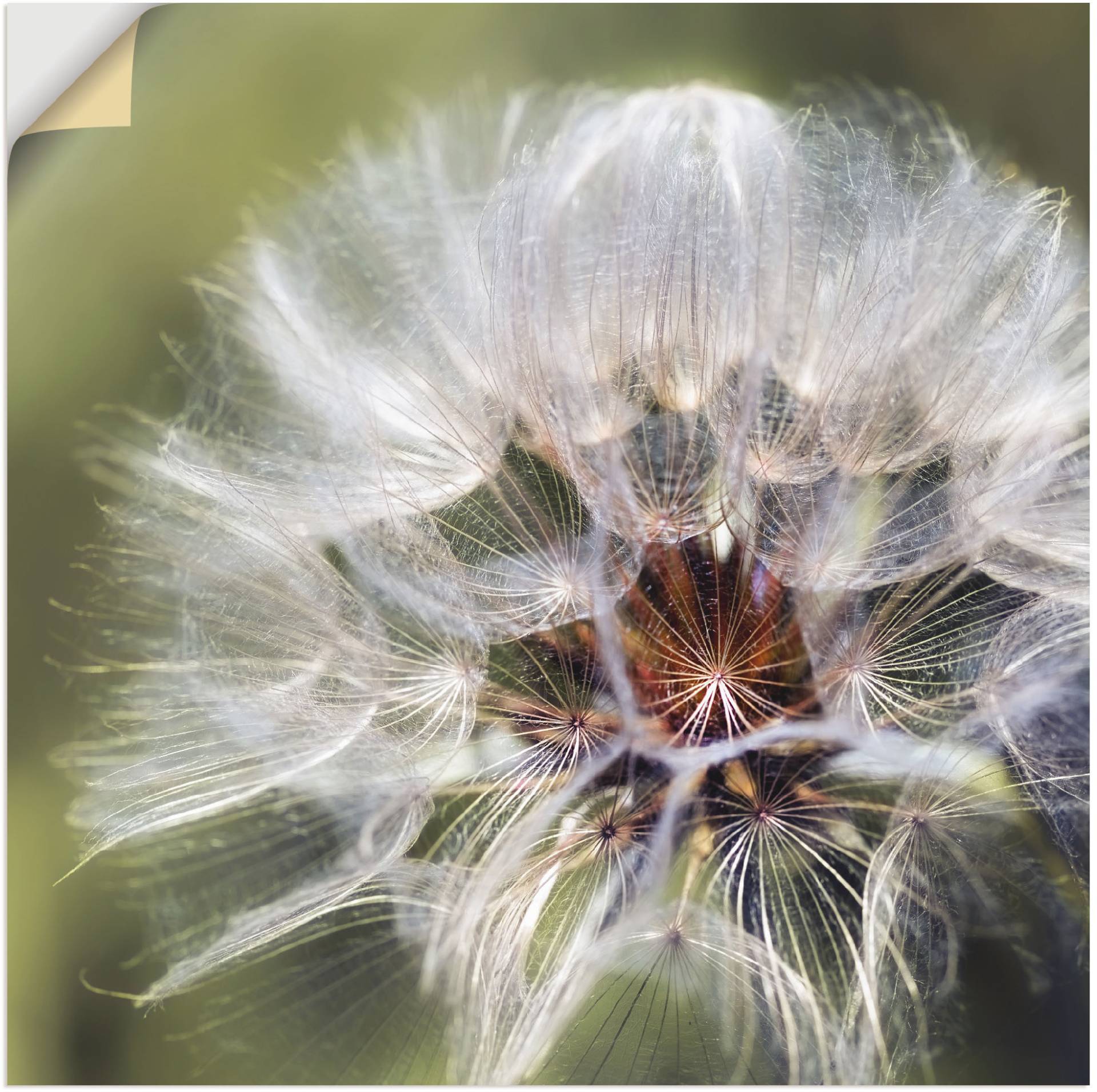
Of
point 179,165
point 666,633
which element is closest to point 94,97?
point 179,165

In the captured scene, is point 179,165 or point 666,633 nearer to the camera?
point 666,633

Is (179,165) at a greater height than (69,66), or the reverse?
(69,66)

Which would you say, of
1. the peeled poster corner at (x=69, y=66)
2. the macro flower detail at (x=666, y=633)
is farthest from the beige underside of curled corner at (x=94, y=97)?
the macro flower detail at (x=666, y=633)

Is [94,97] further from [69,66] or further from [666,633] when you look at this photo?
[666,633]

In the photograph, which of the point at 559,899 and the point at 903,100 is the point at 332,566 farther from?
the point at 903,100

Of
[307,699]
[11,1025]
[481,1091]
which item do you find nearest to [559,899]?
[481,1091]

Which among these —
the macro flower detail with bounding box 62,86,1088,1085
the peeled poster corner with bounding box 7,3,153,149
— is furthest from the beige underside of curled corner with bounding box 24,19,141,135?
the macro flower detail with bounding box 62,86,1088,1085

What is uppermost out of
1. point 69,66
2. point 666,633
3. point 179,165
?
point 69,66

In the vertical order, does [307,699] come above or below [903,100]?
below
